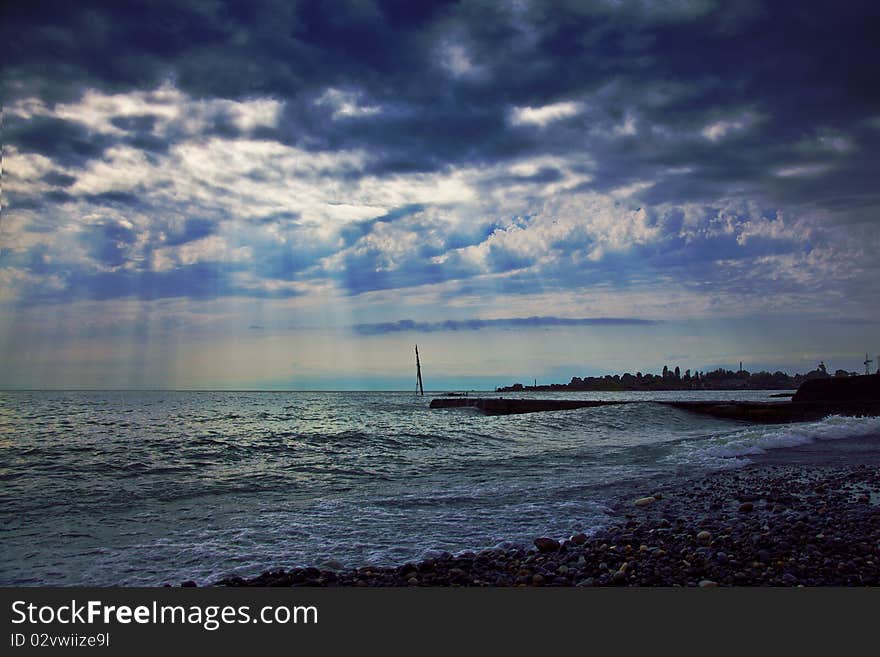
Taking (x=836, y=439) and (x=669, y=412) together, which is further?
(x=669, y=412)

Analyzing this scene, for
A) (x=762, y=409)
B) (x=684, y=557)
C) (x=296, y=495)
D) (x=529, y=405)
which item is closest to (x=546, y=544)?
(x=684, y=557)

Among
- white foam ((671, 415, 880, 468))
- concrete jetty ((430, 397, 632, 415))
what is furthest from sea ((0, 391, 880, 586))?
concrete jetty ((430, 397, 632, 415))

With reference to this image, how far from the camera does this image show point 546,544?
707 centimetres

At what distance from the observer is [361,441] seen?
2233cm

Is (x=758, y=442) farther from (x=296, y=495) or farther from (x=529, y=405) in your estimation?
(x=529, y=405)

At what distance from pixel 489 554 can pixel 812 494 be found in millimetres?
7477

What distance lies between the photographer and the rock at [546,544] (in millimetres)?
7027

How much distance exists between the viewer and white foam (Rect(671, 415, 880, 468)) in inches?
659

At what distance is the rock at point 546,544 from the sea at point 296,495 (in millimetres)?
457

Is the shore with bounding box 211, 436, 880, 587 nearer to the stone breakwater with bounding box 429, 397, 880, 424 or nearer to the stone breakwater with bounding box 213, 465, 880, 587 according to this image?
the stone breakwater with bounding box 213, 465, 880, 587

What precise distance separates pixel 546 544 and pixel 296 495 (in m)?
6.65
